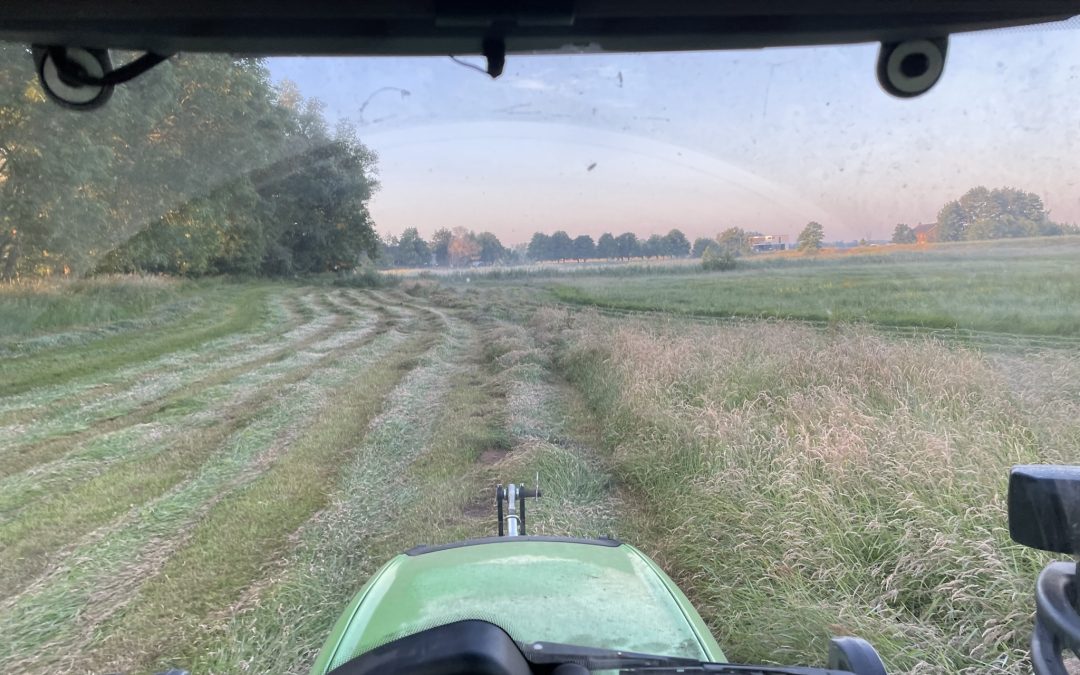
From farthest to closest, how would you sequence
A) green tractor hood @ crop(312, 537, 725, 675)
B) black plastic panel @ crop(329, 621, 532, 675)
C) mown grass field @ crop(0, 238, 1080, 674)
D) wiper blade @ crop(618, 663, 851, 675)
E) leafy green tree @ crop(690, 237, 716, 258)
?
leafy green tree @ crop(690, 237, 716, 258)
mown grass field @ crop(0, 238, 1080, 674)
green tractor hood @ crop(312, 537, 725, 675)
wiper blade @ crop(618, 663, 851, 675)
black plastic panel @ crop(329, 621, 532, 675)

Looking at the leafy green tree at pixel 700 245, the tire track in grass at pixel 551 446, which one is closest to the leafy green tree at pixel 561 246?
the leafy green tree at pixel 700 245

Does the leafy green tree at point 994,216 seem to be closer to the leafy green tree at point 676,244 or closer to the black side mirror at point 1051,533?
the leafy green tree at point 676,244

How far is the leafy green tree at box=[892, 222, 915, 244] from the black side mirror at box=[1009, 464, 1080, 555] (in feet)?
6.16

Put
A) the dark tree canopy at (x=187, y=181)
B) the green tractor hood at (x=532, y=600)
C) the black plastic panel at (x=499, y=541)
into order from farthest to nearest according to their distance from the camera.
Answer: the dark tree canopy at (x=187, y=181) → the black plastic panel at (x=499, y=541) → the green tractor hood at (x=532, y=600)

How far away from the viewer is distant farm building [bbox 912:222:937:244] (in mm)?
2936

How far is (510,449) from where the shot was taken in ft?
14.8

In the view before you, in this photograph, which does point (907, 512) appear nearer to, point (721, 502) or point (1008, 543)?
point (1008, 543)

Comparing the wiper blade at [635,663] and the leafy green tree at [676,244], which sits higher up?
the leafy green tree at [676,244]

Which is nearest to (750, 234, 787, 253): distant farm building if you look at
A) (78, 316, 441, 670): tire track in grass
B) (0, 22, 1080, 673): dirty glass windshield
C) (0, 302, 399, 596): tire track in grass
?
(0, 22, 1080, 673): dirty glass windshield

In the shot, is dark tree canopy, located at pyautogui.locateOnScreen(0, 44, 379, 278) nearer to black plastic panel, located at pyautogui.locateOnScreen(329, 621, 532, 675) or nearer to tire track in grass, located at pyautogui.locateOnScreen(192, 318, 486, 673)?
tire track in grass, located at pyautogui.locateOnScreen(192, 318, 486, 673)

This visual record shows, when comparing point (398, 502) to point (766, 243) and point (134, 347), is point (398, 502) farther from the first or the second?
point (766, 243)

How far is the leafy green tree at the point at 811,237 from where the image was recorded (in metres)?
2.68

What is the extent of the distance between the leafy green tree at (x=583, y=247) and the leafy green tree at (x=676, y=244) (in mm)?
298

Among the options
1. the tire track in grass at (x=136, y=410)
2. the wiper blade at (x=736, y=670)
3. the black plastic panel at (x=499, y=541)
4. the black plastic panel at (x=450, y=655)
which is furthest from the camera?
the tire track in grass at (x=136, y=410)
